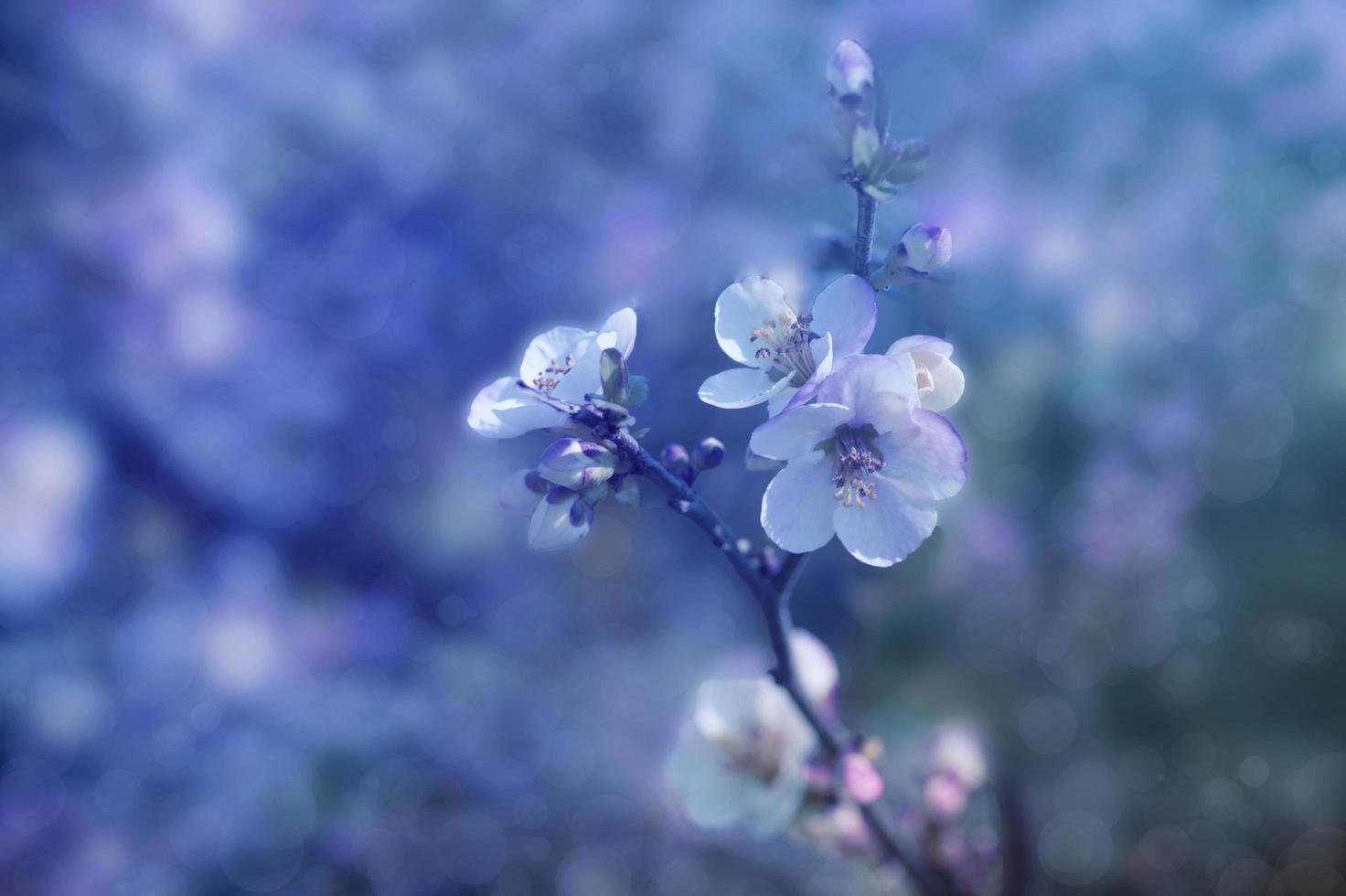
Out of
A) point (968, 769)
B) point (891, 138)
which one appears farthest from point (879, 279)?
point (968, 769)

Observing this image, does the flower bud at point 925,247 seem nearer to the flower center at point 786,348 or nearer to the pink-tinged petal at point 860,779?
the flower center at point 786,348

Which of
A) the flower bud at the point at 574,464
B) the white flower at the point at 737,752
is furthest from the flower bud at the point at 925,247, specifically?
the white flower at the point at 737,752

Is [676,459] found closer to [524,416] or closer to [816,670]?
[524,416]

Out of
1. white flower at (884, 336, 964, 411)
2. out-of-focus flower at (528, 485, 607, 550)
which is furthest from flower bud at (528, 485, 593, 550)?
white flower at (884, 336, 964, 411)

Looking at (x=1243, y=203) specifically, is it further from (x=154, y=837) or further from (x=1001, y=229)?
(x=154, y=837)

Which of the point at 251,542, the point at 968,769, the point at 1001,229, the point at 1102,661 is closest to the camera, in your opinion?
the point at 968,769

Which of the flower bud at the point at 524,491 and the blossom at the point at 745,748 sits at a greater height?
the blossom at the point at 745,748
